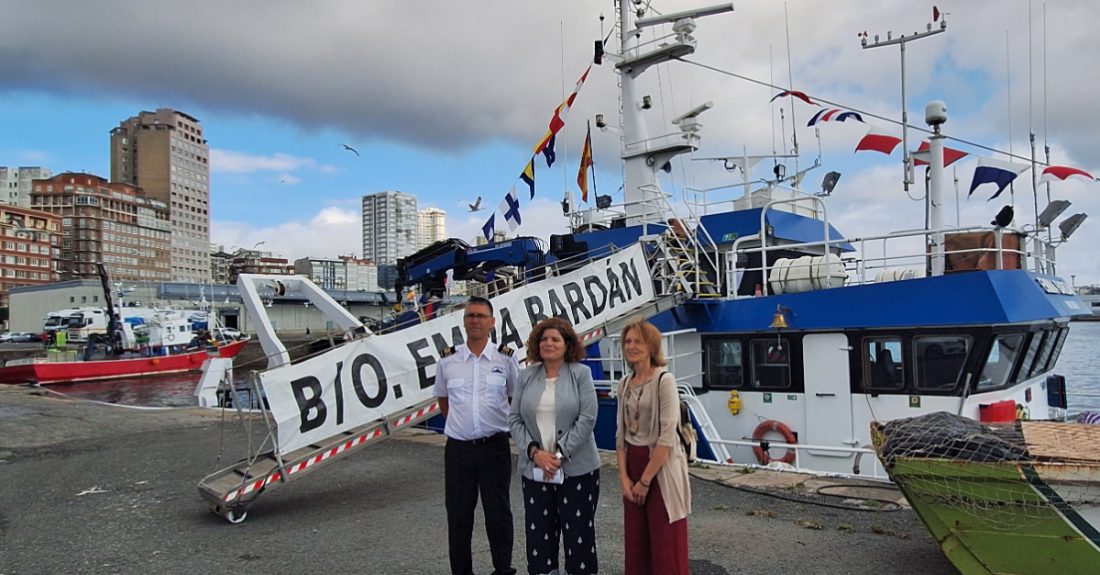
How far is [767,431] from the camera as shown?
933cm

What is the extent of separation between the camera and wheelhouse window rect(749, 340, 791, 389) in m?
9.29

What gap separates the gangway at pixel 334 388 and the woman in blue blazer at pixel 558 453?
2.61 m

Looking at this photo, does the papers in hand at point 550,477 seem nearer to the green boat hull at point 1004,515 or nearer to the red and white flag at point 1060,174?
the green boat hull at point 1004,515

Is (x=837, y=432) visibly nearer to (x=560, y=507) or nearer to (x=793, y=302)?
(x=793, y=302)

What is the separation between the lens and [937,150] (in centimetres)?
891

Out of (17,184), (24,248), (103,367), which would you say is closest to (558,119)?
(103,367)

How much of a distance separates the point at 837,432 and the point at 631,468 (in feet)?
19.6

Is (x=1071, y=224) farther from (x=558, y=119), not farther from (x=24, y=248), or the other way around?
(x=24, y=248)

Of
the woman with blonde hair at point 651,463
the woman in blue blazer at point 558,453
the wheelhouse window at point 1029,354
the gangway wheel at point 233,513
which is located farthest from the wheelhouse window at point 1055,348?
the gangway wheel at point 233,513

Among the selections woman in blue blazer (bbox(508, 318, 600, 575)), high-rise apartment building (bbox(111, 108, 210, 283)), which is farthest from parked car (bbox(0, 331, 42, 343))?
high-rise apartment building (bbox(111, 108, 210, 283))

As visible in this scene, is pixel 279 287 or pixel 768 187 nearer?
pixel 279 287

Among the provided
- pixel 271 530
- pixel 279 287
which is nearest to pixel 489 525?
pixel 271 530

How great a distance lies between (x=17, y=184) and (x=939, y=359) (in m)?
199

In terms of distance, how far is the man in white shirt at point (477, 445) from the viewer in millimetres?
4270
